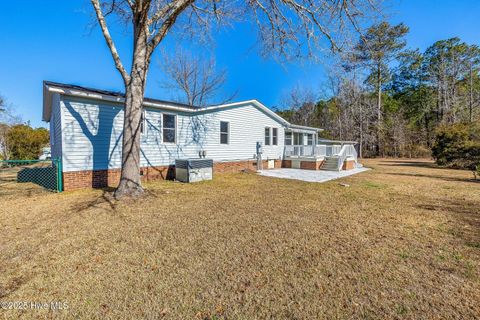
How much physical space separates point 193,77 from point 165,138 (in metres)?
16.2

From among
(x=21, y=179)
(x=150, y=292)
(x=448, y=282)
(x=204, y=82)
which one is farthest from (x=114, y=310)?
(x=204, y=82)

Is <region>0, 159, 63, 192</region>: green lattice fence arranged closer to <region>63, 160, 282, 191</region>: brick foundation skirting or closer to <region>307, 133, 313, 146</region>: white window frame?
<region>63, 160, 282, 191</region>: brick foundation skirting

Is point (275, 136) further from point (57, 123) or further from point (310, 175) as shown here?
point (57, 123)

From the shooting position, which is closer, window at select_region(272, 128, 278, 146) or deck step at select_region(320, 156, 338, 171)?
deck step at select_region(320, 156, 338, 171)

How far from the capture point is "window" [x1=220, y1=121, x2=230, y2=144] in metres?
11.9

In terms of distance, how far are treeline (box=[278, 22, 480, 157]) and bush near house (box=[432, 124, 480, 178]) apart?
400 inches

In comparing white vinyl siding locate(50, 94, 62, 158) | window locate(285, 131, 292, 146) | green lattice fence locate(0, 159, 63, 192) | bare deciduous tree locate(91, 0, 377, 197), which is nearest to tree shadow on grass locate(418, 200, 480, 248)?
bare deciduous tree locate(91, 0, 377, 197)

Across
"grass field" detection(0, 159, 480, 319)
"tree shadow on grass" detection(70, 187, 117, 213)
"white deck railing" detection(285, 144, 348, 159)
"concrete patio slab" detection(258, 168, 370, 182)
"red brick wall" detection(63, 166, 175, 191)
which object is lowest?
"grass field" detection(0, 159, 480, 319)

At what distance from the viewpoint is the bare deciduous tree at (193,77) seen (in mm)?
22500

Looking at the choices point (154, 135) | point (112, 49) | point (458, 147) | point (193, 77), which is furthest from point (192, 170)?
point (458, 147)

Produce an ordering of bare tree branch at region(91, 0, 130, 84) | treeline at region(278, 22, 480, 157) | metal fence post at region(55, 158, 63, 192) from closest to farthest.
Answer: bare tree branch at region(91, 0, 130, 84) < metal fence post at region(55, 158, 63, 192) < treeline at region(278, 22, 480, 157)

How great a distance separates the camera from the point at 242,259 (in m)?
2.90

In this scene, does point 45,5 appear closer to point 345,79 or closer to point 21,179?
point 21,179

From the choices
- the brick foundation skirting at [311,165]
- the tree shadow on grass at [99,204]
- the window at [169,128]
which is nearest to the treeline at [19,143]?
the window at [169,128]
